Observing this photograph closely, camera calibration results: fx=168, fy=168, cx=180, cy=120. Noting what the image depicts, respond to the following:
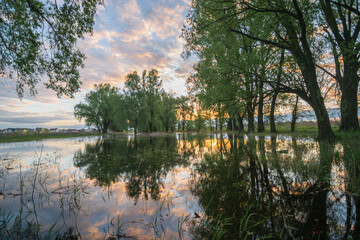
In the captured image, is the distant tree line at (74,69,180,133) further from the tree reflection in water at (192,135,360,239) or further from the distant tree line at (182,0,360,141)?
the tree reflection in water at (192,135,360,239)

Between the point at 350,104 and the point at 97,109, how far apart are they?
64.0 metres

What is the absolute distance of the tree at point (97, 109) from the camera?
59891mm

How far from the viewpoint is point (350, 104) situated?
14.1 m

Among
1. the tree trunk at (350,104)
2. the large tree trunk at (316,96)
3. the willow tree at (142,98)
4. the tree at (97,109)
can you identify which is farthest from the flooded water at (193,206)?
the tree at (97,109)

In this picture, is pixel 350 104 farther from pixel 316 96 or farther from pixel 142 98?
pixel 142 98

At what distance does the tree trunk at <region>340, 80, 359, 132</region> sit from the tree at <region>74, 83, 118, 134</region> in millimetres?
58667

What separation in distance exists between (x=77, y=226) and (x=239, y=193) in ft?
11.6

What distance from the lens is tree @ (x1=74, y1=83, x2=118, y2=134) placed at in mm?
59891

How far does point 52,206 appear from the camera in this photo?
3957mm

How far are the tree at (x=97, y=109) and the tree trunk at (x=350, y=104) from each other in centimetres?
5867

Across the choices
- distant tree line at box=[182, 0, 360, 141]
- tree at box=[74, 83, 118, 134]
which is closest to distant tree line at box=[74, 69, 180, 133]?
tree at box=[74, 83, 118, 134]

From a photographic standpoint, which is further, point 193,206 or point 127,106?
point 127,106

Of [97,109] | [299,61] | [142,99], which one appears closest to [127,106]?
[142,99]

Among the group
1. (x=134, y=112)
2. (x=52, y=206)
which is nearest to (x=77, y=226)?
(x=52, y=206)
